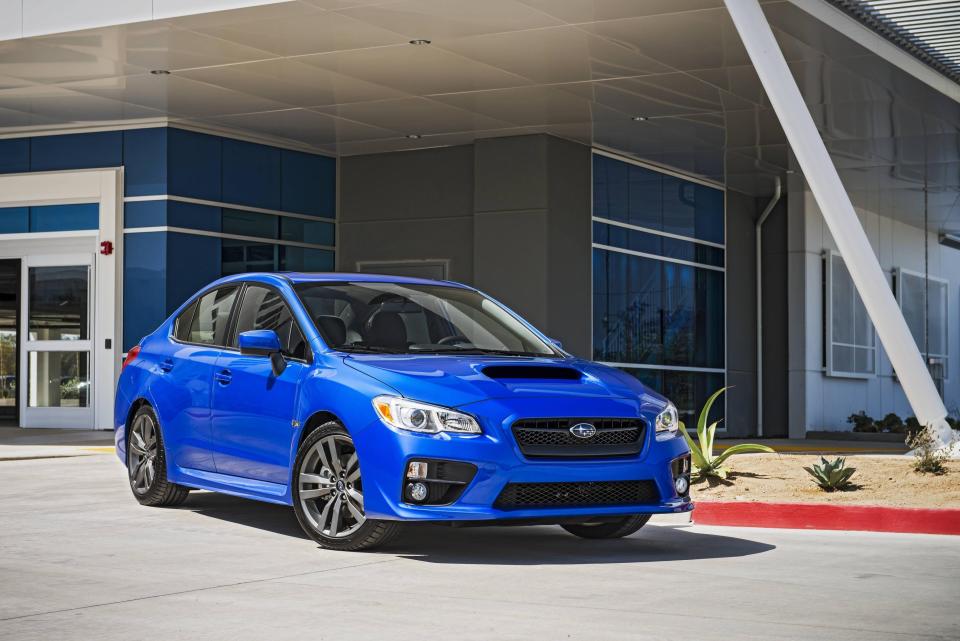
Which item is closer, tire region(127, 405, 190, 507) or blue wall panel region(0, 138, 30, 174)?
tire region(127, 405, 190, 507)

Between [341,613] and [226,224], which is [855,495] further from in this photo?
[226,224]

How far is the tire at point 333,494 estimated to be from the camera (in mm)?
7422

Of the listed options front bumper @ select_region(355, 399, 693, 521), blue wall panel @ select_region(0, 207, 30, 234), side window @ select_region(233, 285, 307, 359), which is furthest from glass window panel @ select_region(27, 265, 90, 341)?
front bumper @ select_region(355, 399, 693, 521)

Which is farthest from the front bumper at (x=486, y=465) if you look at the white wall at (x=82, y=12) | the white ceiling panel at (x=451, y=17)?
the white wall at (x=82, y=12)

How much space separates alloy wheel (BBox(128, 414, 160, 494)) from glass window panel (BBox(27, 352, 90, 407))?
1185 centimetres

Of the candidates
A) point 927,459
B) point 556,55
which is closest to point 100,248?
point 556,55

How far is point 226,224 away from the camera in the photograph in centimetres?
2178

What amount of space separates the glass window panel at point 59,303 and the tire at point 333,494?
47.4ft

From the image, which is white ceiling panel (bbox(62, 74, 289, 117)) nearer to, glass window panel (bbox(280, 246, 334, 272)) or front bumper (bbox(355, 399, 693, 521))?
glass window panel (bbox(280, 246, 334, 272))

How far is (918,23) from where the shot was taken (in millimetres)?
14805

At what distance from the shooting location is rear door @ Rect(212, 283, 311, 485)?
7.99 metres

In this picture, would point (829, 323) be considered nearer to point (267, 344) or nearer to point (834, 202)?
point (834, 202)

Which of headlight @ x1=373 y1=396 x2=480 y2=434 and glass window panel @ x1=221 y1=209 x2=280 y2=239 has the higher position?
glass window panel @ x1=221 y1=209 x2=280 y2=239

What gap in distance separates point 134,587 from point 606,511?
253cm
